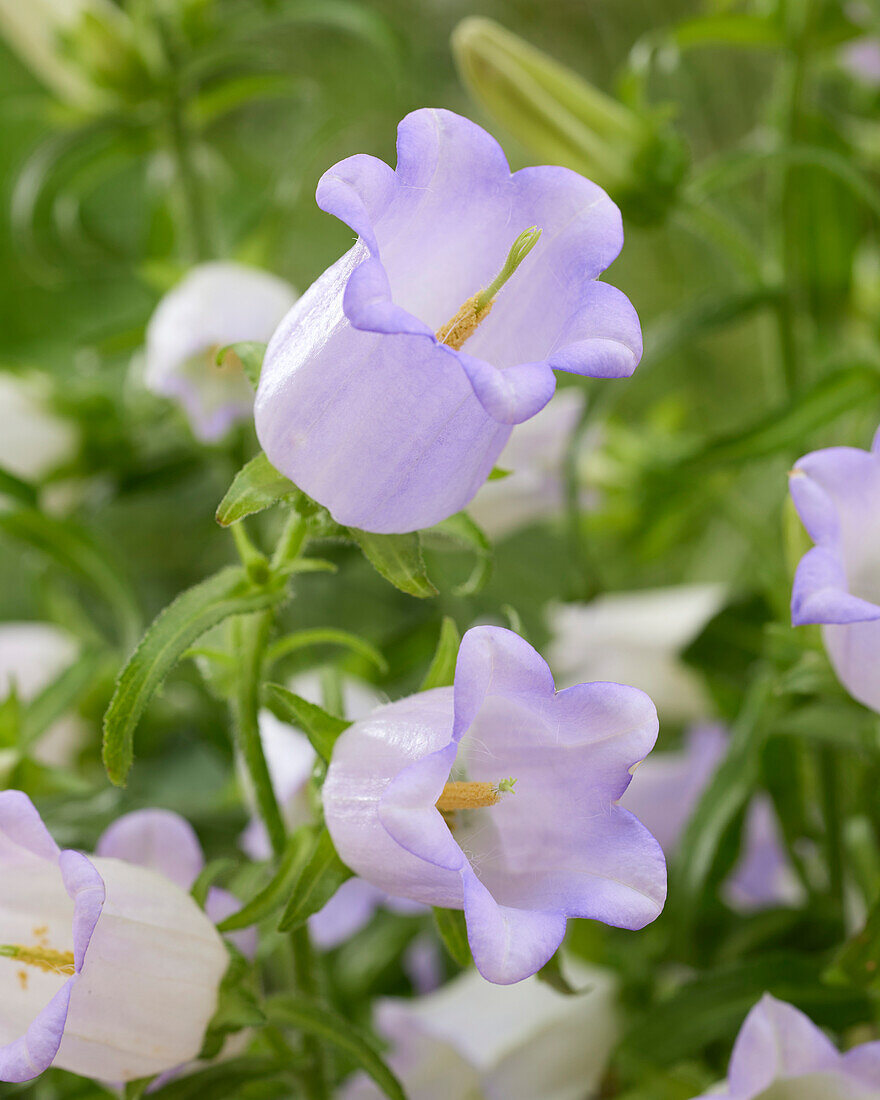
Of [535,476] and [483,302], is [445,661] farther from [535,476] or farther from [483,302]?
[535,476]

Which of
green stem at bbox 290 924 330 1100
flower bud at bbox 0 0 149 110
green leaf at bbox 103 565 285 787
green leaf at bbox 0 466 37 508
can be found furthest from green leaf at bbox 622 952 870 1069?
flower bud at bbox 0 0 149 110

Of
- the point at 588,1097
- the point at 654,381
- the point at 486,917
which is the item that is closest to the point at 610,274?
the point at 654,381

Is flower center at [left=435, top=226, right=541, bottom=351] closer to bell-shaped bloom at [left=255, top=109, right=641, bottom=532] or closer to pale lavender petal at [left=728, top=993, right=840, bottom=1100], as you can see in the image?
bell-shaped bloom at [left=255, top=109, right=641, bottom=532]

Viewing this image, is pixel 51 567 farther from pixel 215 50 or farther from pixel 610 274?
pixel 610 274

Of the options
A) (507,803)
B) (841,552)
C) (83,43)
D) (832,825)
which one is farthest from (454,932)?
(83,43)

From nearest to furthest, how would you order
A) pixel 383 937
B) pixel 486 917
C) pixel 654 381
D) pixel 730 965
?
pixel 486 917, pixel 730 965, pixel 383 937, pixel 654 381

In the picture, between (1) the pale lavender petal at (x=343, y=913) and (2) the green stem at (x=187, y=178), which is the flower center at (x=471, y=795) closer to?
(1) the pale lavender petal at (x=343, y=913)

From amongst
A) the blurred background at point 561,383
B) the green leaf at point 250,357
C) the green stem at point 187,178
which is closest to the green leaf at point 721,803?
the blurred background at point 561,383
